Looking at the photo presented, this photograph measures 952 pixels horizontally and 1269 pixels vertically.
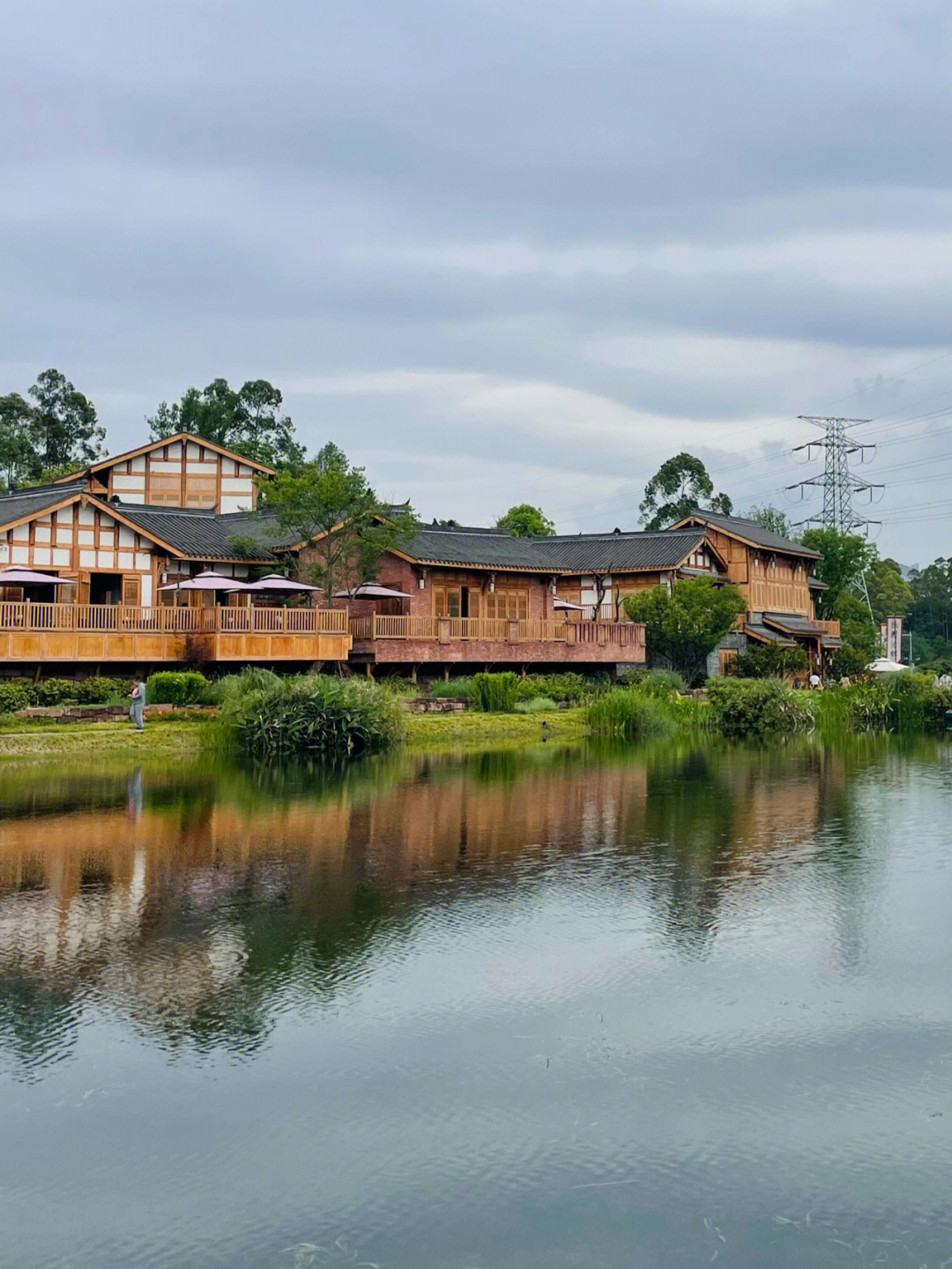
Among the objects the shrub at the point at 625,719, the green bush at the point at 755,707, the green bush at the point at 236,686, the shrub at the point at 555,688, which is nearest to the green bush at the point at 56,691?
the green bush at the point at 236,686

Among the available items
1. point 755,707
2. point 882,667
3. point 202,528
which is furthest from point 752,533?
point 202,528

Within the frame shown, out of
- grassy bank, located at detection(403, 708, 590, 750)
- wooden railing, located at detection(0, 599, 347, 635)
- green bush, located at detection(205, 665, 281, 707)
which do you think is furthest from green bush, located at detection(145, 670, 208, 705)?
grassy bank, located at detection(403, 708, 590, 750)

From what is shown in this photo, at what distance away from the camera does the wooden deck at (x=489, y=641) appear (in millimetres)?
45500

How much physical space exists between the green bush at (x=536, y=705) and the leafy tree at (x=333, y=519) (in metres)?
6.92

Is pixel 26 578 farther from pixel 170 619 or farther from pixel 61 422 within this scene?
pixel 61 422

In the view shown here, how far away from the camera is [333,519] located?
4588cm

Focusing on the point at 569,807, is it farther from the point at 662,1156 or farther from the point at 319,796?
the point at 662,1156

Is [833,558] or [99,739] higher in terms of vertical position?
[833,558]

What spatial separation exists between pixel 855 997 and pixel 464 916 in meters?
4.62

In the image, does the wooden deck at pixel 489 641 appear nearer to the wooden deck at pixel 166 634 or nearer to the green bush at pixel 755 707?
the wooden deck at pixel 166 634

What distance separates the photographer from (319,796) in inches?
1011

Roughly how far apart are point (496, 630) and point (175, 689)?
14185mm

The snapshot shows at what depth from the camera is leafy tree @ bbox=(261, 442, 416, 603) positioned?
44812 mm

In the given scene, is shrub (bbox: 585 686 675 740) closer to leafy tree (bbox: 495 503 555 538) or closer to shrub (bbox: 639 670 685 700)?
shrub (bbox: 639 670 685 700)
